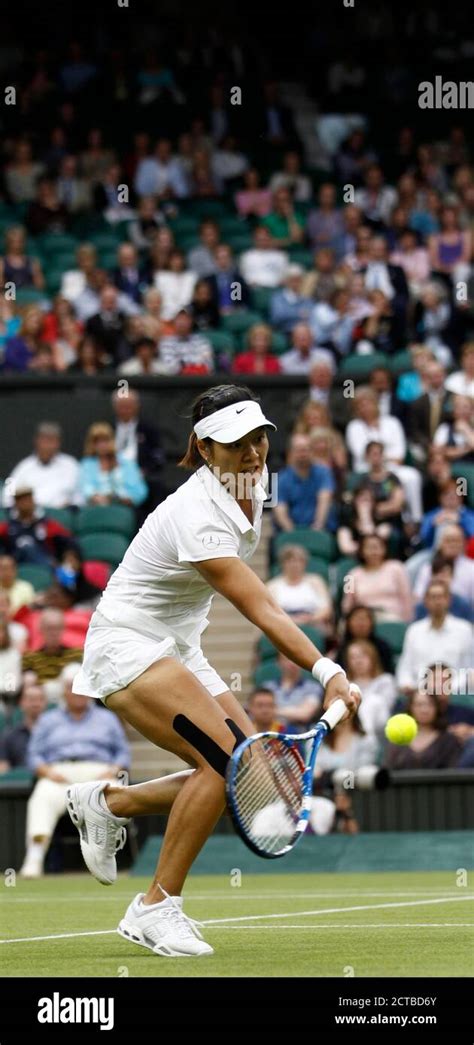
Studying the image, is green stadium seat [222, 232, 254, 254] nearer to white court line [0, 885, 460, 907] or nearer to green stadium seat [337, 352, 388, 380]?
green stadium seat [337, 352, 388, 380]

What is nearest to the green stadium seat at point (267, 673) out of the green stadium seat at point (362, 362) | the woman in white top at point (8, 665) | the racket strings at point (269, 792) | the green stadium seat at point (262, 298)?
the woman in white top at point (8, 665)

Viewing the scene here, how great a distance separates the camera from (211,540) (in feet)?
21.9

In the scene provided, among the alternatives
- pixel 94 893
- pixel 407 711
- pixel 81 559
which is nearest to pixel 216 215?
pixel 81 559

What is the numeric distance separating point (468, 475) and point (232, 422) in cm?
878

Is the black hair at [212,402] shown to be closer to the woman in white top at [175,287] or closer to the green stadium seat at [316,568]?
the green stadium seat at [316,568]

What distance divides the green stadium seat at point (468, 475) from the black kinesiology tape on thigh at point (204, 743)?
8835mm

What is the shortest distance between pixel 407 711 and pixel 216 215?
936cm

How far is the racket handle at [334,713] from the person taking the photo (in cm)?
628

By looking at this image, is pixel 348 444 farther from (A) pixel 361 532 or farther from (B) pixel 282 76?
(B) pixel 282 76

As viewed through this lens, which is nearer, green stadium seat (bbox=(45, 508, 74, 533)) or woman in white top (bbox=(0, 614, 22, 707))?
woman in white top (bbox=(0, 614, 22, 707))

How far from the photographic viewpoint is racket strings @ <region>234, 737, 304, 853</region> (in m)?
6.19

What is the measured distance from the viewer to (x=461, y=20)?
2417 cm

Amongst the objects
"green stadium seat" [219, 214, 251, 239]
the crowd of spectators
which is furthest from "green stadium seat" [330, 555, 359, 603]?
"green stadium seat" [219, 214, 251, 239]

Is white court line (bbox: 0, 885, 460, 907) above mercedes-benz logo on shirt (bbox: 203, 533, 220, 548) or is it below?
below
